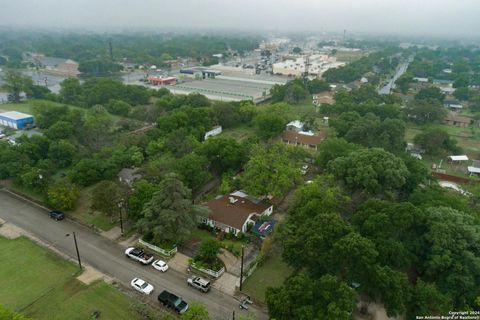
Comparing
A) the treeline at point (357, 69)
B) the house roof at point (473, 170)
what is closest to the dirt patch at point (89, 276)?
the house roof at point (473, 170)

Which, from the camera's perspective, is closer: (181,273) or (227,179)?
(181,273)

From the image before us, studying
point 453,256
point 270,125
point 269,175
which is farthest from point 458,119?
point 453,256

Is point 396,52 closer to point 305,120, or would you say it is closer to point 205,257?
point 305,120

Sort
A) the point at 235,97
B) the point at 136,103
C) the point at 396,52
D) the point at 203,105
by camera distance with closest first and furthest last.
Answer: the point at 203,105 < the point at 136,103 < the point at 235,97 < the point at 396,52

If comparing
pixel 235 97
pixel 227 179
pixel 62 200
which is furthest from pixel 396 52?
pixel 62 200

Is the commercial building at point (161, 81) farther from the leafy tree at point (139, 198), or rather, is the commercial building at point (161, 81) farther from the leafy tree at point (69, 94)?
the leafy tree at point (139, 198)

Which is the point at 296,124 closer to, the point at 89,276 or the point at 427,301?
the point at 427,301

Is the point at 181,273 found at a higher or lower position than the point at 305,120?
lower

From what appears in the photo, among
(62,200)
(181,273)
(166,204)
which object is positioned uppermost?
(166,204)
